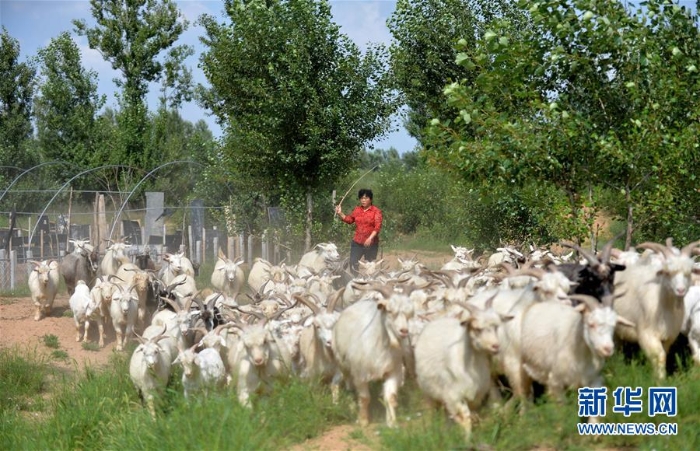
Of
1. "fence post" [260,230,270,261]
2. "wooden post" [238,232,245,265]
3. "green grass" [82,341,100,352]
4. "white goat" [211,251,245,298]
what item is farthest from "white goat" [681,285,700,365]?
"wooden post" [238,232,245,265]

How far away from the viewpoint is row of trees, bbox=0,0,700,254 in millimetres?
9844

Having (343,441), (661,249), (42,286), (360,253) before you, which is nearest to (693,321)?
(661,249)

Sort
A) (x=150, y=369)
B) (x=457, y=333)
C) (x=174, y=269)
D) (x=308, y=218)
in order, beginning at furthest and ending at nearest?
(x=308, y=218)
(x=174, y=269)
(x=150, y=369)
(x=457, y=333)

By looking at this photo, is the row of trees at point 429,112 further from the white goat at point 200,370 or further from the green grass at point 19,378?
the green grass at point 19,378

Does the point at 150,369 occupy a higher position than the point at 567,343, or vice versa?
the point at 567,343

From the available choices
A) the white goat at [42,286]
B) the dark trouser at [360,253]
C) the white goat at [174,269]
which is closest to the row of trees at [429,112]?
the dark trouser at [360,253]

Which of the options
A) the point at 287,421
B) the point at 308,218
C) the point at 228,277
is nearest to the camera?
the point at 287,421

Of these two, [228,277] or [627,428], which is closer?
[627,428]

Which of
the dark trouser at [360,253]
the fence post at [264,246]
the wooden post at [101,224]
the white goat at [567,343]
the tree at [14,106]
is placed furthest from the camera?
the tree at [14,106]

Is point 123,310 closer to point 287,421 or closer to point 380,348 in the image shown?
point 287,421

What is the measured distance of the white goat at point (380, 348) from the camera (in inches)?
282

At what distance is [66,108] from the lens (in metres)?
30.5

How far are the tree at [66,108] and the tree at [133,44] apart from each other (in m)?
1.00

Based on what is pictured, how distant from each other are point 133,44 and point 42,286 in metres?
17.9
